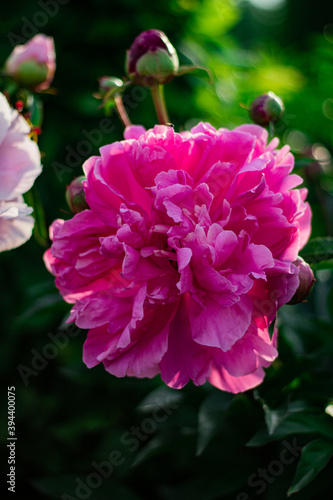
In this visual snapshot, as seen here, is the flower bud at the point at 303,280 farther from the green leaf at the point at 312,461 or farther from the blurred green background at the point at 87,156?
the blurred green background at the point at 87,156

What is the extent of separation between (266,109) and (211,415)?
1.38ft

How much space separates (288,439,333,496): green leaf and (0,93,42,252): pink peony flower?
409 mm

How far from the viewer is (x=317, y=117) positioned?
5.55 feet

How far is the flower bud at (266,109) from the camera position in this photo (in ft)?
2.13

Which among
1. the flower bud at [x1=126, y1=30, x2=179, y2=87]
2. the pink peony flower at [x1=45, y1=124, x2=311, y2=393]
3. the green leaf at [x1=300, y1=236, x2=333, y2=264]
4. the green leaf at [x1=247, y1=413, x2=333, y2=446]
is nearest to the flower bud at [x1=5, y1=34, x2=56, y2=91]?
the flower bud at [x1=126, y1=30, x2=179, y2=87]

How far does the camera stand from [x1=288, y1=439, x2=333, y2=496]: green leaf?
544 mm

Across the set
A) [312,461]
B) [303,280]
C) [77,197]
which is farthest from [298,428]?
[77,197]

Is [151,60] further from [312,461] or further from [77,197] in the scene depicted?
[312,461]

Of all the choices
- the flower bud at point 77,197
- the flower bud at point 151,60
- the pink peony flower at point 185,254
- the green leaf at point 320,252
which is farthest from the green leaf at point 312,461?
the flower bud at point 151,60

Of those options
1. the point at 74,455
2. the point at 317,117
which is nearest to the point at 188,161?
the point at 74,455

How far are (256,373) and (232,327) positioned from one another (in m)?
0.11

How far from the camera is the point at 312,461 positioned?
57 cm

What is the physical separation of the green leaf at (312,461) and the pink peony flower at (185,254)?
0.12m

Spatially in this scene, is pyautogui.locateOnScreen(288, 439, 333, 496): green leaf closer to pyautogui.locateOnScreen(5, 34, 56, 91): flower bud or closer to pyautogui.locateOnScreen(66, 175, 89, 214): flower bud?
pyautogui.locateOnScreen(66, 175, 89, 214): flower bud
